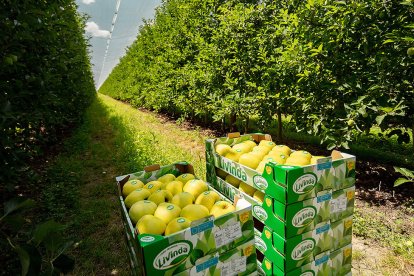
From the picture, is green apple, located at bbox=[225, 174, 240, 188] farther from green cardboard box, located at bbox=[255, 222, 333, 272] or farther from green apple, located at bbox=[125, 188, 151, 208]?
green apple, located at bbox=[125, 188, 151, 208]

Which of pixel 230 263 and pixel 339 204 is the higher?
pixel 339 204

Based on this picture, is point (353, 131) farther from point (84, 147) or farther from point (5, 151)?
point (84, 147)

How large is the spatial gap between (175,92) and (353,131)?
7967 millimetres

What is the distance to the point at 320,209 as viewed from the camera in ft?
6.66

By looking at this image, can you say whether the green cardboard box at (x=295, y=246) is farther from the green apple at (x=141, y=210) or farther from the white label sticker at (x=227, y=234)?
the green apple at (x=141, y=210)

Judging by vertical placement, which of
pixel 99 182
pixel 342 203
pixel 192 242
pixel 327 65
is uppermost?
pixel 327 65

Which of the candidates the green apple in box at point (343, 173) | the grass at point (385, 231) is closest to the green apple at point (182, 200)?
the green apple in box at point (343, 173)

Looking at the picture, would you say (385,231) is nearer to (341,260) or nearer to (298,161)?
(341,260)

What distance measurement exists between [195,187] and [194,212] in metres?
0.35

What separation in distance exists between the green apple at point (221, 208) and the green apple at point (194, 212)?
0.19 feet

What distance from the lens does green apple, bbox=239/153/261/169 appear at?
7.75 feet

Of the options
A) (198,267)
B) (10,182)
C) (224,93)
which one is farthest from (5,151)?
(224,93)

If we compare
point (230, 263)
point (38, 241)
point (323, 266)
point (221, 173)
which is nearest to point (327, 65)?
point (221, 173)

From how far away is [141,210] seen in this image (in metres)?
1.79
